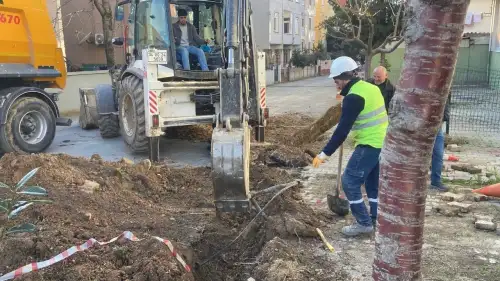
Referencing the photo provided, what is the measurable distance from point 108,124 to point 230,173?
22.4 feet

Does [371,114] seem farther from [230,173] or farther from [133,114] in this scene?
[133,114]

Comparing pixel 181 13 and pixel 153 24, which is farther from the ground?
pixel 181 13

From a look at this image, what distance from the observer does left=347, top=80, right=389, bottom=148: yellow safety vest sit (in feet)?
14.3

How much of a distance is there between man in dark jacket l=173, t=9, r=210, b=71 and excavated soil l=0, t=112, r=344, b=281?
2481 millimetres

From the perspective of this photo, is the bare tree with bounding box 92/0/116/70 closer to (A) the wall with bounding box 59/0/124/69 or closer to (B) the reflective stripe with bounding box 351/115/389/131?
(A) the wall with bounding box 59/0/124/69

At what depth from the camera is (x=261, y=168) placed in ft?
22.7

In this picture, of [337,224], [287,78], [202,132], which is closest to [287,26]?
[287,78]

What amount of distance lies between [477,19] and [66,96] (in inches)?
835

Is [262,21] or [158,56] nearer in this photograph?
[158,56]

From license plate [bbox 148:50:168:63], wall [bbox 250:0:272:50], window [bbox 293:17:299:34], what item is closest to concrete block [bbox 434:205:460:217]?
license plate [bbox 148:50:168:63]

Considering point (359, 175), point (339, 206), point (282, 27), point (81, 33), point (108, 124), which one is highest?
point (282, 27)

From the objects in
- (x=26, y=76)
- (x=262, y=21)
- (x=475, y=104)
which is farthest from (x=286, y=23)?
(x=26, y=76)

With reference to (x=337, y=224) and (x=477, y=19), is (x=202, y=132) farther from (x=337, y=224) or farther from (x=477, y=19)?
(x=477, y=19)

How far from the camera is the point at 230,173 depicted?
13.3 feet
